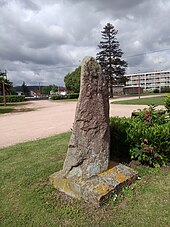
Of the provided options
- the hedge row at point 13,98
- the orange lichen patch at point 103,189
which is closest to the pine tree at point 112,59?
the hedge row at point 13,98

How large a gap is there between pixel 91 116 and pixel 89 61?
2.74ft

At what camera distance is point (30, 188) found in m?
3.36

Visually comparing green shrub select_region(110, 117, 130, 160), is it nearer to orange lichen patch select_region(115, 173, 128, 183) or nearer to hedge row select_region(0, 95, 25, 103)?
orange lichen patch select_region(115, 173, 128, 183)

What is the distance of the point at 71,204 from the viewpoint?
113 inches

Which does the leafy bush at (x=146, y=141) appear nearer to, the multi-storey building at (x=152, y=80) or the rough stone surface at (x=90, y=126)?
the rough stone surface at (x=90, y=126)

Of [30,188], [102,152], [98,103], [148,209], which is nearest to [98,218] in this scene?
[148,209]

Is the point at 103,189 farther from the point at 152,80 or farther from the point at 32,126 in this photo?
the point at 152,80

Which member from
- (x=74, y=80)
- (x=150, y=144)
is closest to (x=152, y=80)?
(x=74, y=80)

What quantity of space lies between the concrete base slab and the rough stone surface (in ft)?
0.38

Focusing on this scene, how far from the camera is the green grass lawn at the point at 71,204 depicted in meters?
2.53

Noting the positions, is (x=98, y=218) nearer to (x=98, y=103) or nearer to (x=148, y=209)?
(x=148, y=209)

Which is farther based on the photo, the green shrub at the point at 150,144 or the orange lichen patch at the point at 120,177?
the green shrub at the point at 150,144

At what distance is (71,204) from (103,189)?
1.63ft

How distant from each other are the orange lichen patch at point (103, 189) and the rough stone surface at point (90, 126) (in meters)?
0.27
